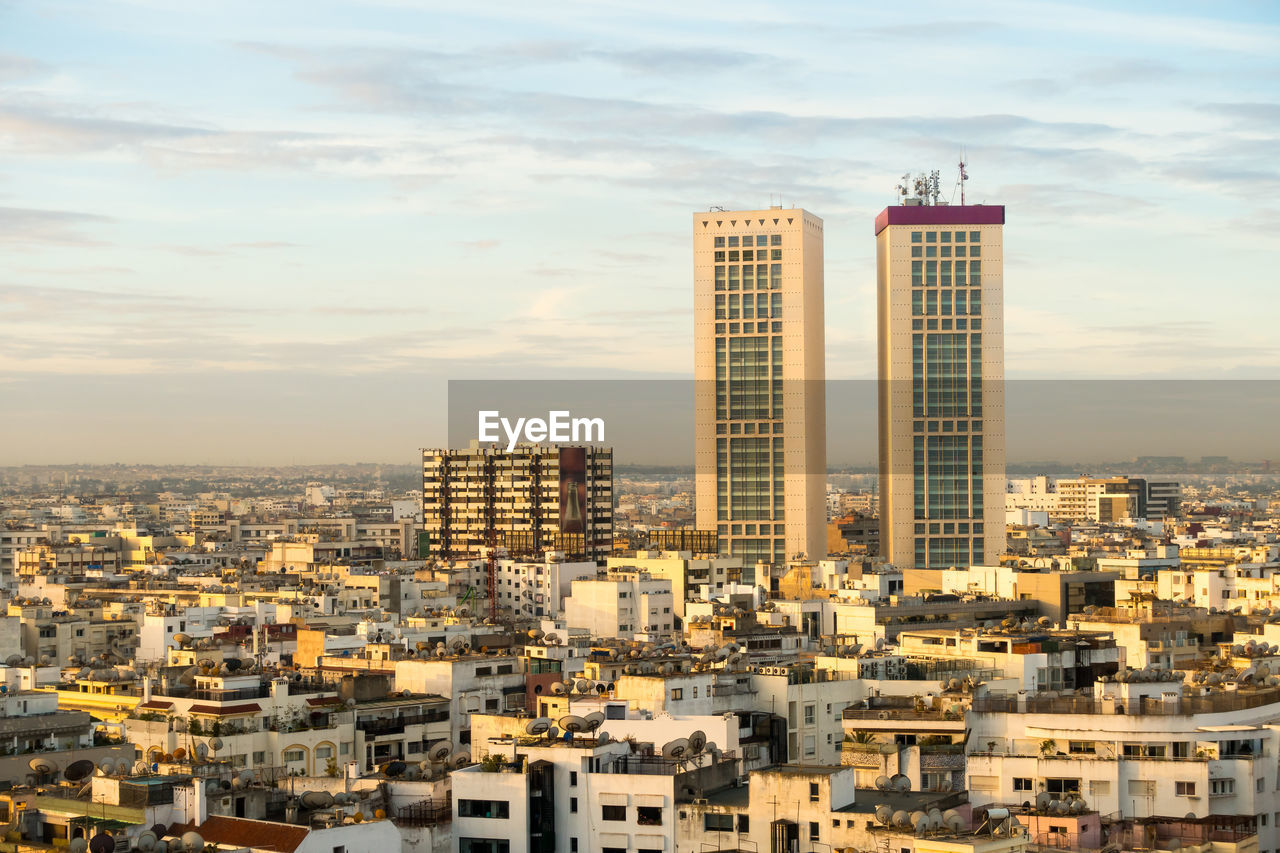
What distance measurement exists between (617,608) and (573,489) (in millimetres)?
51088

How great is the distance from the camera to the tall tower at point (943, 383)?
470 ft

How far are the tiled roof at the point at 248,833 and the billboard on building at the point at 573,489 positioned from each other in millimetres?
110702

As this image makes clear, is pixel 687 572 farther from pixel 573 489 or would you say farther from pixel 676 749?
pixel 676 749

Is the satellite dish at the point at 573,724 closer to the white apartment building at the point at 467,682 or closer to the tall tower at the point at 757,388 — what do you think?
the white apartment building at the point at 467,682

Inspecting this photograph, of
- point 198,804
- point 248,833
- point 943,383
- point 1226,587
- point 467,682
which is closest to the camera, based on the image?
point 248,833

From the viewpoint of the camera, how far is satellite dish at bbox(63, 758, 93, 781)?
125ft

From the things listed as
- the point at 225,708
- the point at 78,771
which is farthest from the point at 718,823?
the point at 225,708

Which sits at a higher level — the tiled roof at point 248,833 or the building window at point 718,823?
the tiled roof at point 248,833

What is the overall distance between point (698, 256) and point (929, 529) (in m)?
25.4

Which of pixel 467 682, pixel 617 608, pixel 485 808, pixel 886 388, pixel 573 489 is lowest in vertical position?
pixel 485 808

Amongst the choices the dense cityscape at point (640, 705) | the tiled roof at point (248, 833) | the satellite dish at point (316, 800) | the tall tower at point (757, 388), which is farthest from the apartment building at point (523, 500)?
the tiled roof at point (248, 833)

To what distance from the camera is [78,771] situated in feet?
126

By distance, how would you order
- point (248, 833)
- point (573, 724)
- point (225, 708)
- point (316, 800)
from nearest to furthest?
point (248, 833), point (316, 800), point (573, 724), point (225, 708)

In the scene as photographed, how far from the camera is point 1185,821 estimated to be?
3762 cm
